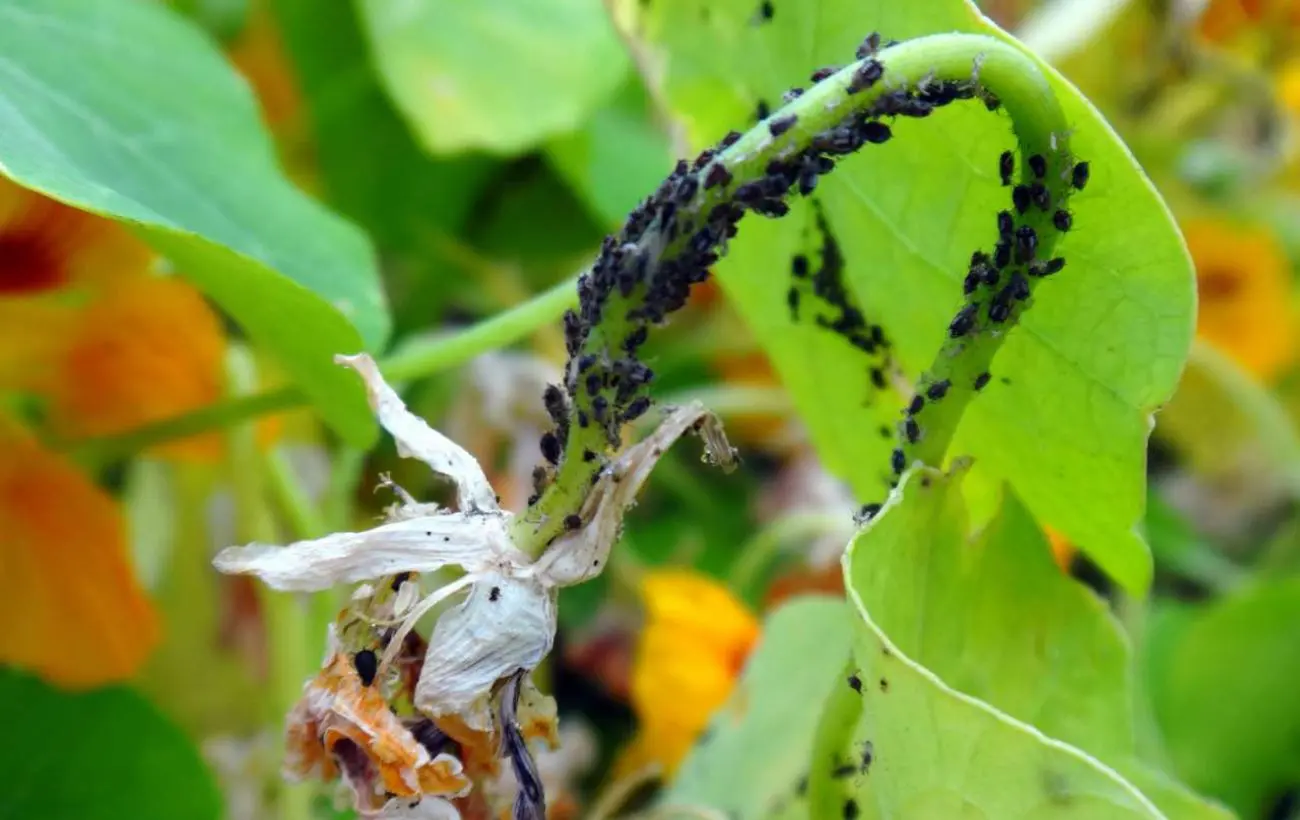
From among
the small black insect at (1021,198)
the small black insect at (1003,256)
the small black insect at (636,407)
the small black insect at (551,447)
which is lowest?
the small black insect at (551,447)

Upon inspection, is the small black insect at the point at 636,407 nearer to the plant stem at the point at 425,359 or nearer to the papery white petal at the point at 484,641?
the papery white petal at the point at 484,641

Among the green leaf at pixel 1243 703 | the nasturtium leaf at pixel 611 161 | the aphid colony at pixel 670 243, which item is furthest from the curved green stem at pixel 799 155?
the green leaf at pixel 1243 703

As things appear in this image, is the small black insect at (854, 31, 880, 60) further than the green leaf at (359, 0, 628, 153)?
No

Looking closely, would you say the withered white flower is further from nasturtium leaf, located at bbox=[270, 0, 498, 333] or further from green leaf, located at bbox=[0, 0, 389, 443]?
nasturtium leaf, located at bbox=[270, 0, 498, 333]

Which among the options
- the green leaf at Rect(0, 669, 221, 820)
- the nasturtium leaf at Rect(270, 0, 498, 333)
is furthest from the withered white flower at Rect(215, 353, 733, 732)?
the nasturtium leaf at Rect(270, 0, 498, 333)

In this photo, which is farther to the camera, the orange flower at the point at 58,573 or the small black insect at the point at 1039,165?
the orange flower at the point at 58,573

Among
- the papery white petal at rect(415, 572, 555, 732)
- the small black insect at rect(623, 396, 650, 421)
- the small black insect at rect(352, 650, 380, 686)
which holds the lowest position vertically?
the small black insect at rect(352, 650, 380, 686)

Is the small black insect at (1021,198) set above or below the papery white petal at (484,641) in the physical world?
above

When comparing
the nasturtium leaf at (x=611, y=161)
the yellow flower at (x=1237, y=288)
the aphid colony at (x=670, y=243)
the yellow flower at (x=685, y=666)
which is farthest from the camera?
the yellow flower at (x=1237, y=288)
